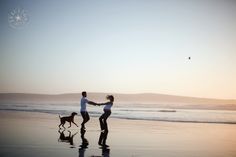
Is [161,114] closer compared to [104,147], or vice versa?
[104,147]

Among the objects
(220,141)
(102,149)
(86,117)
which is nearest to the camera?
(102,149)

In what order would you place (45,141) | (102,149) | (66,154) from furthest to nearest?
(45,141), (102,149), (66,154)

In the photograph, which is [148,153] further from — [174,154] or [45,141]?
[45,141]

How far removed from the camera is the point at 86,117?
1888 centimetres

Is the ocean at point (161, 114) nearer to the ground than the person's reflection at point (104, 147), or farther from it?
nearer to the ground

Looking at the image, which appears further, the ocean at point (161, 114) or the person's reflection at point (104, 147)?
the ocean at point (161, 114)

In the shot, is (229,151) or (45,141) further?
(45,141)

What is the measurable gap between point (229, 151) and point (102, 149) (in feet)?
14.3

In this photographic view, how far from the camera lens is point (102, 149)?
11609 millimetres

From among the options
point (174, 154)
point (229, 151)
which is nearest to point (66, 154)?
point (174, 154)

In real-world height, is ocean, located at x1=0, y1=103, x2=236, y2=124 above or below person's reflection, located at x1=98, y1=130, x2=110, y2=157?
below

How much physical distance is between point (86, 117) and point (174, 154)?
8579 mm

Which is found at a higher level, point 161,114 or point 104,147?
point 104,147

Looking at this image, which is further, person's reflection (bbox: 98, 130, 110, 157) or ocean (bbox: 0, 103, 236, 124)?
ocean (bbox: 0, 103, 236, 124)
